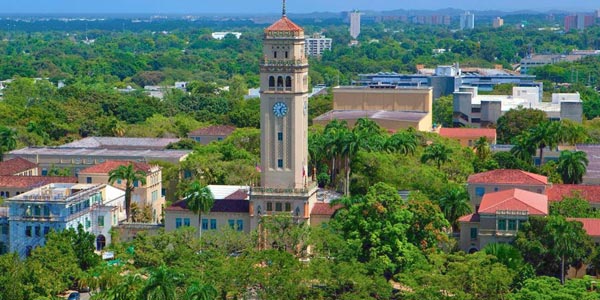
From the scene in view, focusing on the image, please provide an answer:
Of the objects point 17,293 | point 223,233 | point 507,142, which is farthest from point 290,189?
point 507,142

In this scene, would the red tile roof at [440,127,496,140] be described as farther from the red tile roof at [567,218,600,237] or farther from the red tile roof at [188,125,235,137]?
the red tile roof at [567,218,600,237]

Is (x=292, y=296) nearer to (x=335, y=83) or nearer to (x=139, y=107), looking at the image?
(x=139, y=107)

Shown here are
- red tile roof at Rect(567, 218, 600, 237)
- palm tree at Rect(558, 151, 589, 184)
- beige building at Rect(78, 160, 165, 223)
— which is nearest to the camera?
red tile roof at Rect(567, 218, 600, 237)

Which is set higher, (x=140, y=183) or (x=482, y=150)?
(x=482, y=150)

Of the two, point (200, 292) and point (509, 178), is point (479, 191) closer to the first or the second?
point (509, 178)

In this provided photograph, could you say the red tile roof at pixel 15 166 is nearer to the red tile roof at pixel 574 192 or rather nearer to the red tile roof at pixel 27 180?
the red tile roof at pixel 27 180

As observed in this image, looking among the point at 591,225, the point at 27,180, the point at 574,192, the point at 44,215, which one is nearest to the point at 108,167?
the point at 27,180

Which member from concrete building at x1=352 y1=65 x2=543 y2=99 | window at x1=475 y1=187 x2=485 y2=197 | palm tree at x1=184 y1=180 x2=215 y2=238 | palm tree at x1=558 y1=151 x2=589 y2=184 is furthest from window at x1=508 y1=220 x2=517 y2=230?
concrete building at x1=352 y1=65 x2=543 y2=99
